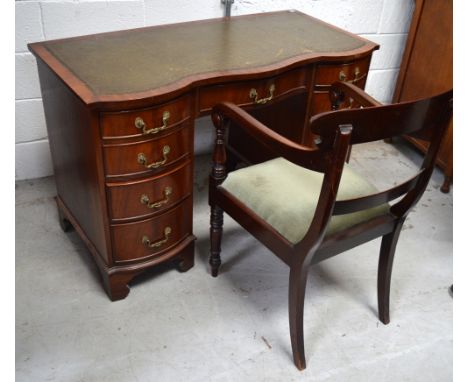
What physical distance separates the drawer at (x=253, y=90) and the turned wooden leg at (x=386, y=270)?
0.62 m

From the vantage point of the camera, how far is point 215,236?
194 cm

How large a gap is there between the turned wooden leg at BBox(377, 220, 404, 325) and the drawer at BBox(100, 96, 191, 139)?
2.61ft

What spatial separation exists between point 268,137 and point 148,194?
47 centimetres

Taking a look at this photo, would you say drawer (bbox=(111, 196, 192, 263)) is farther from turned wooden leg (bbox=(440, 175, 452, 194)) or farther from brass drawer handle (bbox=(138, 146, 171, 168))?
turned wooden leg (bbox=(440, 175, 452, 194))

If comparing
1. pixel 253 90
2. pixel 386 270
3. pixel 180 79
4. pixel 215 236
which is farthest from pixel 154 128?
pixel 386 270

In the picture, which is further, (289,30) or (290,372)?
(289,30)

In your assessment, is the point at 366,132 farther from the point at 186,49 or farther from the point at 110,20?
the point at 110,20

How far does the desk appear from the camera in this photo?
1.57 m

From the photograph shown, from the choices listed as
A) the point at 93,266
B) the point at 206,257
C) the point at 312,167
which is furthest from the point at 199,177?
the point at 312,167

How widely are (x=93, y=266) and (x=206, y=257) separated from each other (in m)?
0.44

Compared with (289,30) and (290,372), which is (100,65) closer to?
(289,30)

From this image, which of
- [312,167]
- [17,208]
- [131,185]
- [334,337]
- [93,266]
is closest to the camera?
[312,167]

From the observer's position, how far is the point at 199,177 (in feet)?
8.59

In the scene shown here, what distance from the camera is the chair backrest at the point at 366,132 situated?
123cm
